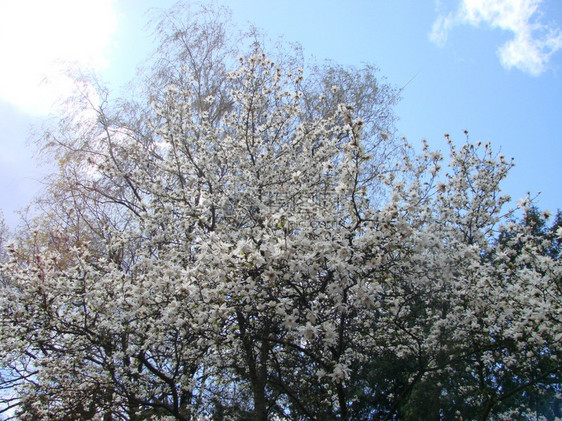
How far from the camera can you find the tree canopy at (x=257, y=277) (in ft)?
13.4

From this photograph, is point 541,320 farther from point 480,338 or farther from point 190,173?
point 190,173

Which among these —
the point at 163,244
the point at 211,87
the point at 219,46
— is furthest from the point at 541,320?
the point at 219,46

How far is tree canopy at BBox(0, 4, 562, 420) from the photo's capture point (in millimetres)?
4086

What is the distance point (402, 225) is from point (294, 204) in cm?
283

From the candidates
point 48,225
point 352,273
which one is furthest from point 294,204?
point 48,225

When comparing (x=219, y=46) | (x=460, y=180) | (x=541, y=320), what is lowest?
(x=541, y=320)

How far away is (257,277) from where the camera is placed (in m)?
3.92

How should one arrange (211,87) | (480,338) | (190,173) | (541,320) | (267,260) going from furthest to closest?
(211,87) → (190,173) → (480,338) → (541,320) → (267,260)

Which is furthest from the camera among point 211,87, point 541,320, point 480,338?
point 211,87

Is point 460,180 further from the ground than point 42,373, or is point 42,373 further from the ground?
point 460,180

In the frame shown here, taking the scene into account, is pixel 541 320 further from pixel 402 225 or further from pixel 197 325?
pixel 197 325

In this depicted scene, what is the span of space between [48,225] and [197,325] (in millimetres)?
7667

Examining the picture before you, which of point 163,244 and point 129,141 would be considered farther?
point 129,141

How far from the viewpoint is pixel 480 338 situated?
20.3 ft
